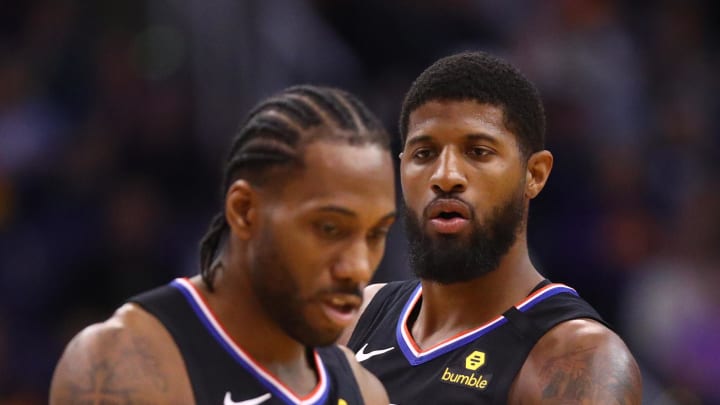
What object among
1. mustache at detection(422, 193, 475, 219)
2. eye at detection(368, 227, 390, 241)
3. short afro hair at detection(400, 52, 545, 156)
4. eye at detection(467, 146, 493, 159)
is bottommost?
mustache at detection(422, 193, 475, 219)

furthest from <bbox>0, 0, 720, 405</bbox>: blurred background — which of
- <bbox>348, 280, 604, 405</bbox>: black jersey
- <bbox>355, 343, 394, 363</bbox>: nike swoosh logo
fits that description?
<bbox>348, 280, 604, 405</bbox>: black jersey

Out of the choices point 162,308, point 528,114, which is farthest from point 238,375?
point 528,114

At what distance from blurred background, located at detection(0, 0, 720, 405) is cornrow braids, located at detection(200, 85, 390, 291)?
4467 millimetres

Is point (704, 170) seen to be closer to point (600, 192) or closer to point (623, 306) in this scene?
point (600, 192)

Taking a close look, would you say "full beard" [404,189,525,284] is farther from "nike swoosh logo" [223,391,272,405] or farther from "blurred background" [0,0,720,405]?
"blurred background" [0,0,720,405]

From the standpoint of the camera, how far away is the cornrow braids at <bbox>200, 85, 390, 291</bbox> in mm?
3062

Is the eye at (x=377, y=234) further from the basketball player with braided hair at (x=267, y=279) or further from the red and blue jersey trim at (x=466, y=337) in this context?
the red and blue jersey trim at (x=466, y=337)

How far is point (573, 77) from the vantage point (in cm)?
920

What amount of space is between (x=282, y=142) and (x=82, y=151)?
5.93 m

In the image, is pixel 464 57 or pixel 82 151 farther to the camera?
pixel 82 151

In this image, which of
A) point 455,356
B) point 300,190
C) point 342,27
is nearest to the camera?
point 300,190

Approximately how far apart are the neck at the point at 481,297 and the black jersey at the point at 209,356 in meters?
1.42

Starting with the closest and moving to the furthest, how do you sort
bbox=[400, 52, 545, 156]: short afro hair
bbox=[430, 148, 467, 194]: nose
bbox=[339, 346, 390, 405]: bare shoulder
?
bbox=[339, 346, 390, 405]: bare shoulder → bbox=[430, 148, 467, 194]: nose → bbox=[400, 52, 545, 156]: short afro hair

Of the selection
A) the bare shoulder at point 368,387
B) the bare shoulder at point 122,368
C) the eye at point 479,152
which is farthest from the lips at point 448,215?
the bare shoulder at point 122,368
